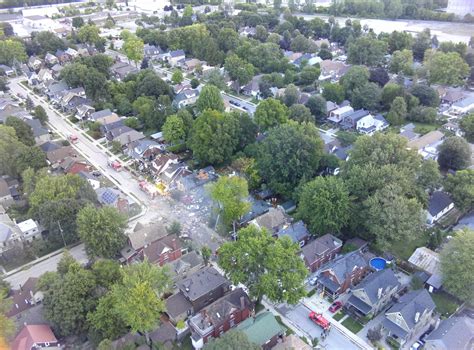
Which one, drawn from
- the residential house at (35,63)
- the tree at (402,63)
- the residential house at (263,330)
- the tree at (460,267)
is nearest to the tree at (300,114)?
the tree at (460,267)

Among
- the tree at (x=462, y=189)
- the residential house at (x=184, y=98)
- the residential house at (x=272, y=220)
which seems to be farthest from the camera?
the residential house at (x=184, y=98)

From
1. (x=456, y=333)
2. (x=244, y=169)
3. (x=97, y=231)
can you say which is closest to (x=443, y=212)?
(x=456, y=333)

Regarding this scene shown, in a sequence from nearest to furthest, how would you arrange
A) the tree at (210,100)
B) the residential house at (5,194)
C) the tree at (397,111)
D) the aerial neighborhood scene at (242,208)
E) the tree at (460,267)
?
the aerial neighborhood scene at (242,208) → the tree at (460,267) → the residential house at (5,194) → the tree at (210,100) → the tree at (397,111)

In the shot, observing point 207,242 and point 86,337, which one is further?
A: point 207,242

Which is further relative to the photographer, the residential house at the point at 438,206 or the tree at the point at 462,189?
the residential house at the point at 438,206

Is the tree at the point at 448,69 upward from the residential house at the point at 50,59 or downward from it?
upward

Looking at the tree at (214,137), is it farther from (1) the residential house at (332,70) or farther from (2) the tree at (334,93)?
(1) the residential house at (332,70)

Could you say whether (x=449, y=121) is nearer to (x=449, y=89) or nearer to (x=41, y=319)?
(x=449, y=89)
